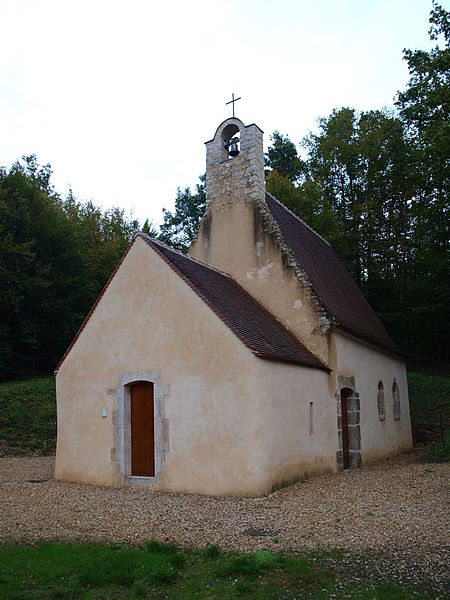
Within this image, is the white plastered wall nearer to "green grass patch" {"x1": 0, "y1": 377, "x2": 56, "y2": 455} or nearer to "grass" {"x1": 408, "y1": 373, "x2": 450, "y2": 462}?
"grass" {"x1": 408, "y1": 373, "x2": 450, "y2": 462}

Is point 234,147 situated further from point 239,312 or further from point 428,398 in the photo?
point 428,398

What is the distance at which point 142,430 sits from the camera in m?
12.1

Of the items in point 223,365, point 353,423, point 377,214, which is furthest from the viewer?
point 377,214

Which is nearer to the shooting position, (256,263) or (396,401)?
(256,263)

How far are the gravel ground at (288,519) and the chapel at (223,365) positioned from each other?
0.80m

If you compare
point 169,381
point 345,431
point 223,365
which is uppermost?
point 223,365

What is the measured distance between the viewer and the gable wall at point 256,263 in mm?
13805

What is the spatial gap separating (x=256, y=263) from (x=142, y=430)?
5.45 m

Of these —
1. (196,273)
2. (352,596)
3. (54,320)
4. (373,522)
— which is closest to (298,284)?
(196,273)

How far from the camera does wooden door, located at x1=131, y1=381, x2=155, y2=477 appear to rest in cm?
1184

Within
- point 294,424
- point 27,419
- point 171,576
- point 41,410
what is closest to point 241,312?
point 294,424

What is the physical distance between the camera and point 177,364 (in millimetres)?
11492

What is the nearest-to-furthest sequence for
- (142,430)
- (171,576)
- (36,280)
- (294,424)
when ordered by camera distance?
(171,576) → (294,424) → (142,430) → (36,280)

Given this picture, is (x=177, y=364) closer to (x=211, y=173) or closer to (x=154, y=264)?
(x=154, y=264)
